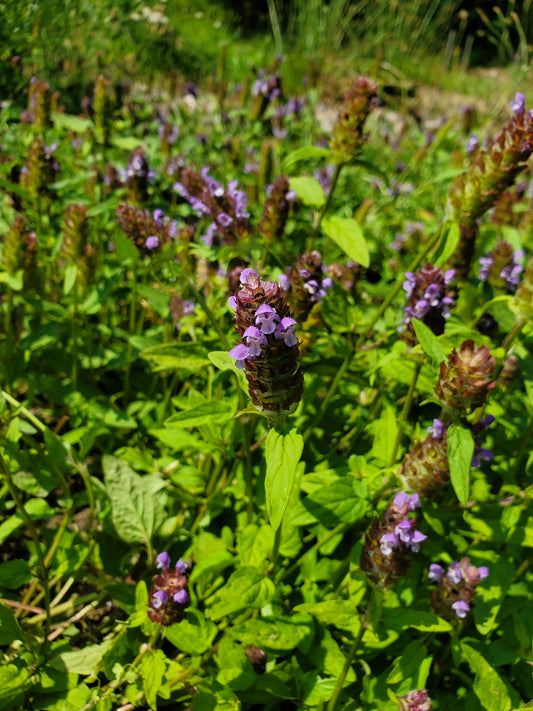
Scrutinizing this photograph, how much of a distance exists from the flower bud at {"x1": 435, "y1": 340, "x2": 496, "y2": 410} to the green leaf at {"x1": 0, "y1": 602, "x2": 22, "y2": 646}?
1809mm

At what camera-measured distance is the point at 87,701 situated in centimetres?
214

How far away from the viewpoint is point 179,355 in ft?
7.57

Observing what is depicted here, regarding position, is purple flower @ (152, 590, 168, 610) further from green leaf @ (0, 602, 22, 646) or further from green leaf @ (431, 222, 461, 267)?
green leaf @ (431, 222, 461, 267)

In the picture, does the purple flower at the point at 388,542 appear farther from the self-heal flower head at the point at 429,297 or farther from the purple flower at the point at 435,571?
the self-heal flower head at the point at 429,297

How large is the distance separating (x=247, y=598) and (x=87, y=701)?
0.77m

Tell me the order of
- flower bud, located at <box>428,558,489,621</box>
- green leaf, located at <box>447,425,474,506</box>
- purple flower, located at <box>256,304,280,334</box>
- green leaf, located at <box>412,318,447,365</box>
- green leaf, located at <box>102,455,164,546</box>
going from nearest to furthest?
purple flower, located at <box>256,304,280,334</box> < green leaf, located at <box>447,425,474,506</box> < green leaf, located at <box>412,318,447,365</box> < flower bud, located at <box>428,558,489,621</box> < green leaf, located at <box>102,455,164,546</box>

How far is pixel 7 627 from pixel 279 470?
1337mm

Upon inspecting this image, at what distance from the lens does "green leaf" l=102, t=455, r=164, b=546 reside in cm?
261

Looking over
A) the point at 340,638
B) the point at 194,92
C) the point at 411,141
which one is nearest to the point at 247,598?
the point at 340,638

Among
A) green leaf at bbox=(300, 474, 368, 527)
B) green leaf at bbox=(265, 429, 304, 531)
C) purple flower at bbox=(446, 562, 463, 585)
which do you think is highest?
green leaf at bbox=(265, 429, 304, 531)

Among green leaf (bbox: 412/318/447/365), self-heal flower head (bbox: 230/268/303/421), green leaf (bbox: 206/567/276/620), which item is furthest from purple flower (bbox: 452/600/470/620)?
self-heal flower head (bbox: 230/268/303/421)

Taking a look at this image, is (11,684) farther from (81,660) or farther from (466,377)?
(466,377)

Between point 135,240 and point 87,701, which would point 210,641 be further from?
point 135,240

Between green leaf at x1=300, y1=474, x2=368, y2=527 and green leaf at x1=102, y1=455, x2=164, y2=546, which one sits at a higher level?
green leaf at x1=300, y1=474, x2=368, y2=527
